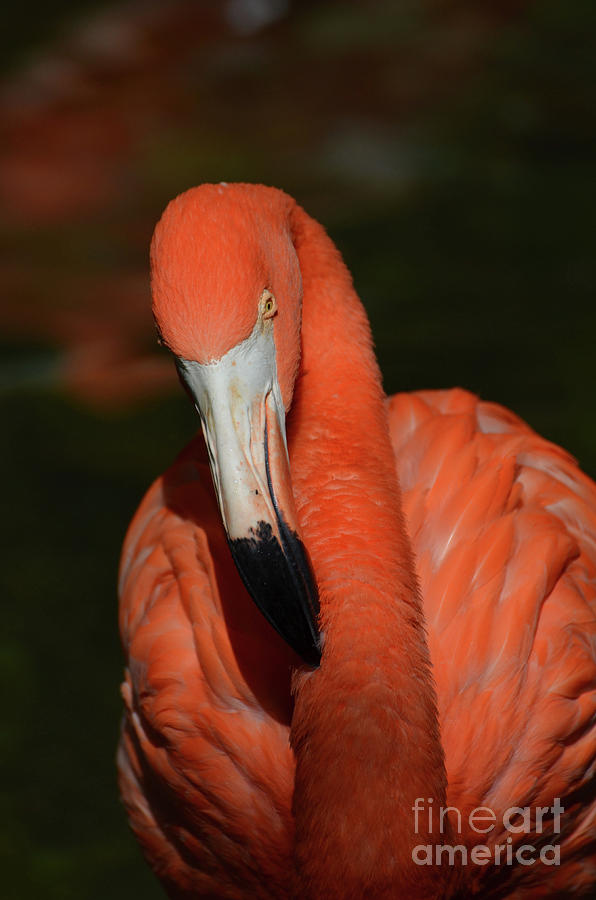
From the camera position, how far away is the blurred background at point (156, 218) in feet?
15.1

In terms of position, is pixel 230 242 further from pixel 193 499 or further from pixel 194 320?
pixel 193 499

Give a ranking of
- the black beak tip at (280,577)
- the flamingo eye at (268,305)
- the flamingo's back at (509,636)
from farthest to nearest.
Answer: the flamingo's back at (509,636) → the flamingo eye at (268,305) → the black beak tip at (280,577)

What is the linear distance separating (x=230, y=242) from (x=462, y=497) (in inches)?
42.5

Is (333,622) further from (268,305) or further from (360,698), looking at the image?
(268,305)

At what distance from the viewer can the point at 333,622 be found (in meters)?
2.60

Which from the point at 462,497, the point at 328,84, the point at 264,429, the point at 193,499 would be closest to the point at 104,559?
the point at 193,499

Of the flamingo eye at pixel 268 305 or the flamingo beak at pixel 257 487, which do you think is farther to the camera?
the flamingo eye at pixel 268 305

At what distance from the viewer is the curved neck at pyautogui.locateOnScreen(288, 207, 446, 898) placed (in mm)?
2473

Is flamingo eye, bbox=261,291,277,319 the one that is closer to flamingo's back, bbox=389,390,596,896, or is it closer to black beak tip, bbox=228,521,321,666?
black beak tip, bbox=228,521,321,666

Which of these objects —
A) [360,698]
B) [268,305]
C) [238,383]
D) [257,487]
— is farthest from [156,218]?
[360,698]
